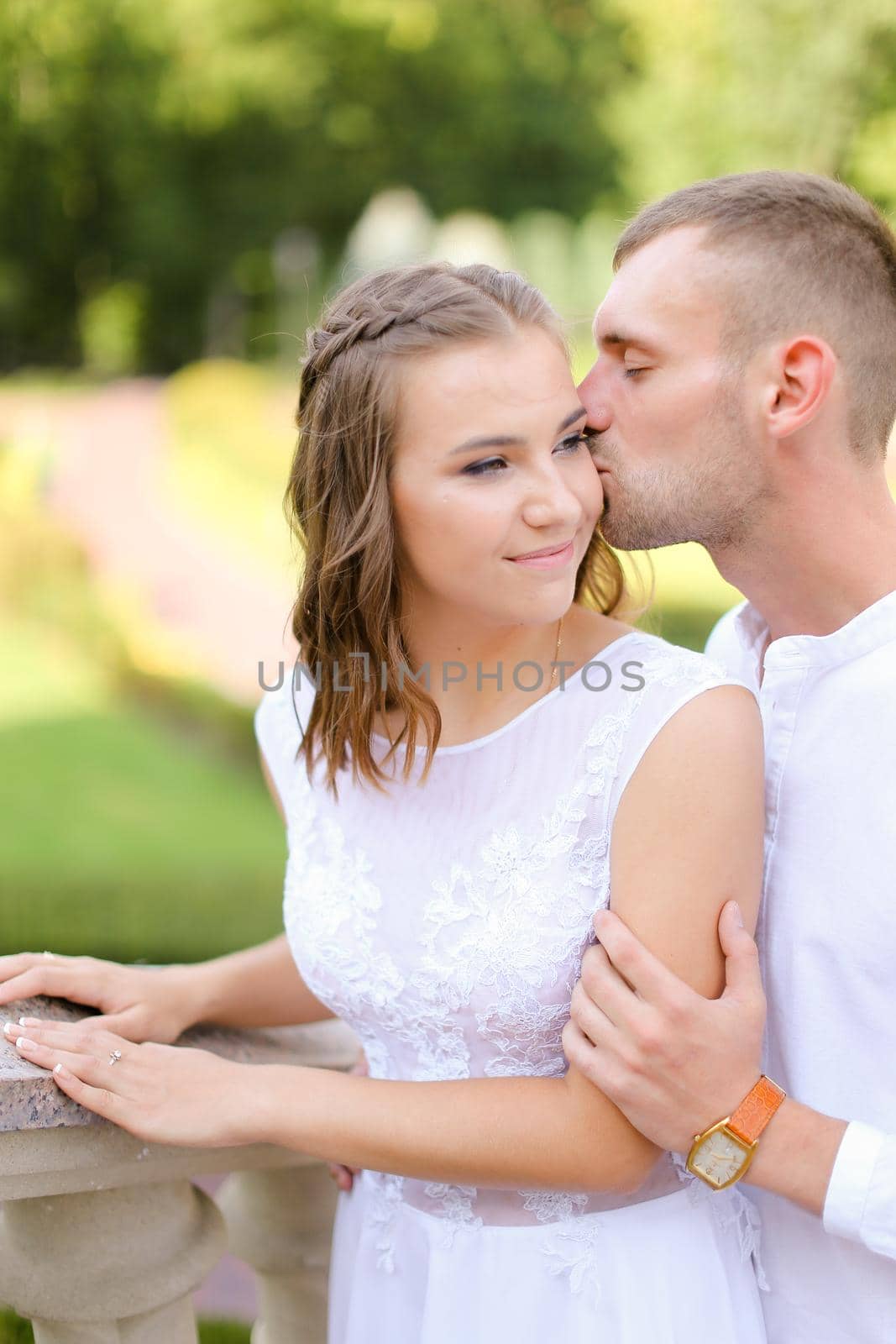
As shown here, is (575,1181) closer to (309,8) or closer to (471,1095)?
(471,1095)

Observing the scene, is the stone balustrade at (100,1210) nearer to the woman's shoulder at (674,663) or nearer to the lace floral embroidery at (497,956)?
the lace floral embroidery at (497,956)

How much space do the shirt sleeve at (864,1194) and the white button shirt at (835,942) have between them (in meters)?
0.02

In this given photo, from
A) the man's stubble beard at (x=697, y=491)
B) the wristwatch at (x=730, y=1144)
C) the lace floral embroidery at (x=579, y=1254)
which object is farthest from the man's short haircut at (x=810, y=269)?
the lace floral embroidery at (x=579, y=1254)

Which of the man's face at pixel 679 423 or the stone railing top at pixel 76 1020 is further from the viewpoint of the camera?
the man's face at pixel 679 423

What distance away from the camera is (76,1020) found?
6.43 feet

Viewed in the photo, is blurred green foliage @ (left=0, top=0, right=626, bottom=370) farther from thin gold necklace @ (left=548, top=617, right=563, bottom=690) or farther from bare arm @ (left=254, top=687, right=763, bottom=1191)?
bare arm @ (left=254, top=687, right=763, bottom=1191)

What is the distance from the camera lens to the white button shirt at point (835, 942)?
1873mm

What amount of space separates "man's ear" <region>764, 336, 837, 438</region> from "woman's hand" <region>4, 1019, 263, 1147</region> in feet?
4.02

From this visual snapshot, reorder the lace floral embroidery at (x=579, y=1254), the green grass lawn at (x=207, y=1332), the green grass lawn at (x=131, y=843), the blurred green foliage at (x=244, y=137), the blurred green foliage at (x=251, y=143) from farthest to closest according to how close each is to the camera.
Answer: the blurred green foliage at (x=244, y=137) < the blurred green foliage at (x=251, y=143) < the green grass lawn at (x=131, y=843) < the green grass lawn at (x=207, y=1332) < the lace floral embroidery at (x=579, y=1254)

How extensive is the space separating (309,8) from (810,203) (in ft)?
106

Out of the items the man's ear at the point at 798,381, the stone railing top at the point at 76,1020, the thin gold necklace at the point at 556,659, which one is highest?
the man's ear at the point at 798,381

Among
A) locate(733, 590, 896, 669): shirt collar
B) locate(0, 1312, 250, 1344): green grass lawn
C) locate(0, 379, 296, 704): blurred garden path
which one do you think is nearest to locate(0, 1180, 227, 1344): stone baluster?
locate(733, 590, 896, 669): shirt collar

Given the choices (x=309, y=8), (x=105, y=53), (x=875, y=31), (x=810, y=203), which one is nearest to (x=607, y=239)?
(x=875, y=31)

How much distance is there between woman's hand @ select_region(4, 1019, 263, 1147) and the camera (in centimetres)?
170
